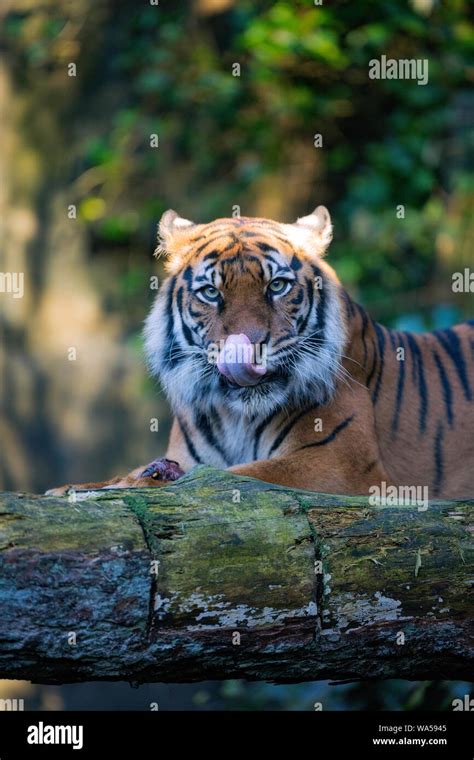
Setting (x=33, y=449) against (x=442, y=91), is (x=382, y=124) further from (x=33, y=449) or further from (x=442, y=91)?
(x=33, y=449)

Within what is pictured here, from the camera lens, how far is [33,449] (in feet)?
29.5

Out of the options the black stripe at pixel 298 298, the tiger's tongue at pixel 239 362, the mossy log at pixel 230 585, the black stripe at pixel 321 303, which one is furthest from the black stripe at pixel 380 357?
the mossy log at pixel 230 585

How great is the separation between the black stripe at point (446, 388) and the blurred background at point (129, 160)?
12.3 ft

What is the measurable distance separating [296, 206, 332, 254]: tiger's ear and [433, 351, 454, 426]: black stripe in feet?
2.78

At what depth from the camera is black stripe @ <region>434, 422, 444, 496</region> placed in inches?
189

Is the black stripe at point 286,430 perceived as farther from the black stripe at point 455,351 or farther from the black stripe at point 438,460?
the black stripe at point 455,351

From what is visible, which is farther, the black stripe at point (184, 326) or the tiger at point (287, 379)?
the black stripe at point (184, 326)

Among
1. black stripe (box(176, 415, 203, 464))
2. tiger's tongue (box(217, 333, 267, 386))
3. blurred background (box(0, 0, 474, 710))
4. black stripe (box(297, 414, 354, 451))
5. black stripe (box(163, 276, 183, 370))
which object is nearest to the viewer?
tiger's tongue (box(217, 333, 267, 386))

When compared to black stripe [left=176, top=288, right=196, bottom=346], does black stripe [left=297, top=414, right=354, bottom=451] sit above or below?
below

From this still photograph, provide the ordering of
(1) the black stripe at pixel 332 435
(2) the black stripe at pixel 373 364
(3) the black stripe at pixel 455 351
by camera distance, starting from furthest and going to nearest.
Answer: (3) the black stripe at pixel 455 351 < (2) the black stripe at pixel 373 364 < (1) the black stripe at pixel 332 435

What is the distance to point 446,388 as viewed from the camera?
5.00m

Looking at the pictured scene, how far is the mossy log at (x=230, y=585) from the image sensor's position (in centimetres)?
265

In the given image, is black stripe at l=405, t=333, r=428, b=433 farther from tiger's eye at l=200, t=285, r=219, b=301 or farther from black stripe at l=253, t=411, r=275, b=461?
tiger's eye at l=200, t=285, r=219, b=301

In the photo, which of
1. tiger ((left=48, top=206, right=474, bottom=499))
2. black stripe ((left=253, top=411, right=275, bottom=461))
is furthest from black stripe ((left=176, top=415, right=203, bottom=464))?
black stripe ((left=253, top=411, right=275, bottom=461))
